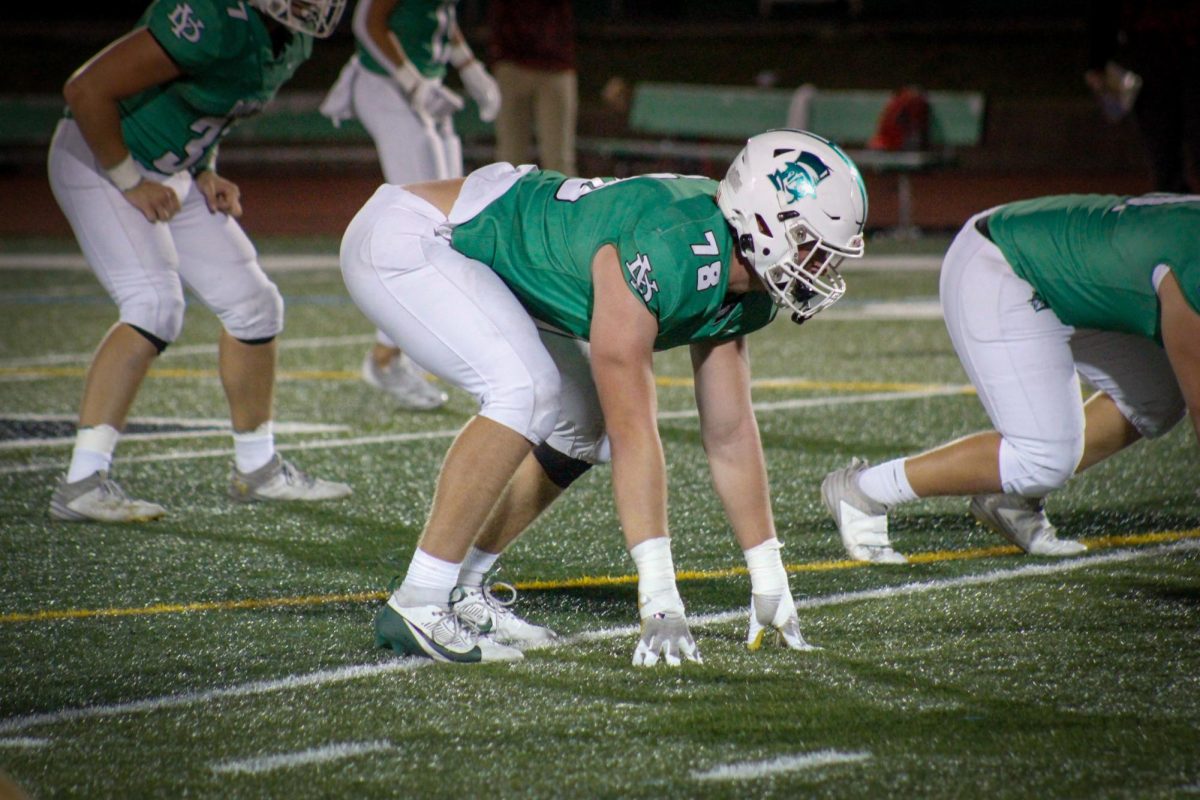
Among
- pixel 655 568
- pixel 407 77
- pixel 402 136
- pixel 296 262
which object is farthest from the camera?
pixel 296 262

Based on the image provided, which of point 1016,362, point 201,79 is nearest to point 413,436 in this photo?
point 201,79

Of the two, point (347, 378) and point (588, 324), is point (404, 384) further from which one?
point (588, 324)

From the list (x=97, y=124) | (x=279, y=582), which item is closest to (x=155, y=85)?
(x=97, y=124)

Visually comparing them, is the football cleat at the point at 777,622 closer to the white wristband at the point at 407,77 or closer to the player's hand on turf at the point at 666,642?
the player's hand on turf at the point at 666,642

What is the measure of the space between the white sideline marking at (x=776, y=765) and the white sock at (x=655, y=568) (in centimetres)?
64

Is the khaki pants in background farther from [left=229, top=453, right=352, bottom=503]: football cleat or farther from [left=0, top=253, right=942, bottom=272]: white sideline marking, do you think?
[left=229, top=453, right=352, bottom=503]: football cleat

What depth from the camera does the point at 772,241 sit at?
3732 millimetres

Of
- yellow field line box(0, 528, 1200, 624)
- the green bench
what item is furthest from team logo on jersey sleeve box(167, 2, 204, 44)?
the green bench

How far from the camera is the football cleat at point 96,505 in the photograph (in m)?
5.39

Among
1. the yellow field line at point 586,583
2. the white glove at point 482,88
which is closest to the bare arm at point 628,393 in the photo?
the yellow field line at point 586,583

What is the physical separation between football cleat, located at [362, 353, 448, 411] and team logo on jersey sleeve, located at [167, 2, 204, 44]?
254 centimetres

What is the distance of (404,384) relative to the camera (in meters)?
7.62

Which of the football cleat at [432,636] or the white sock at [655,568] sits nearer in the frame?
the white sock at [655,568]

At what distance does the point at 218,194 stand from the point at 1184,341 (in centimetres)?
316
